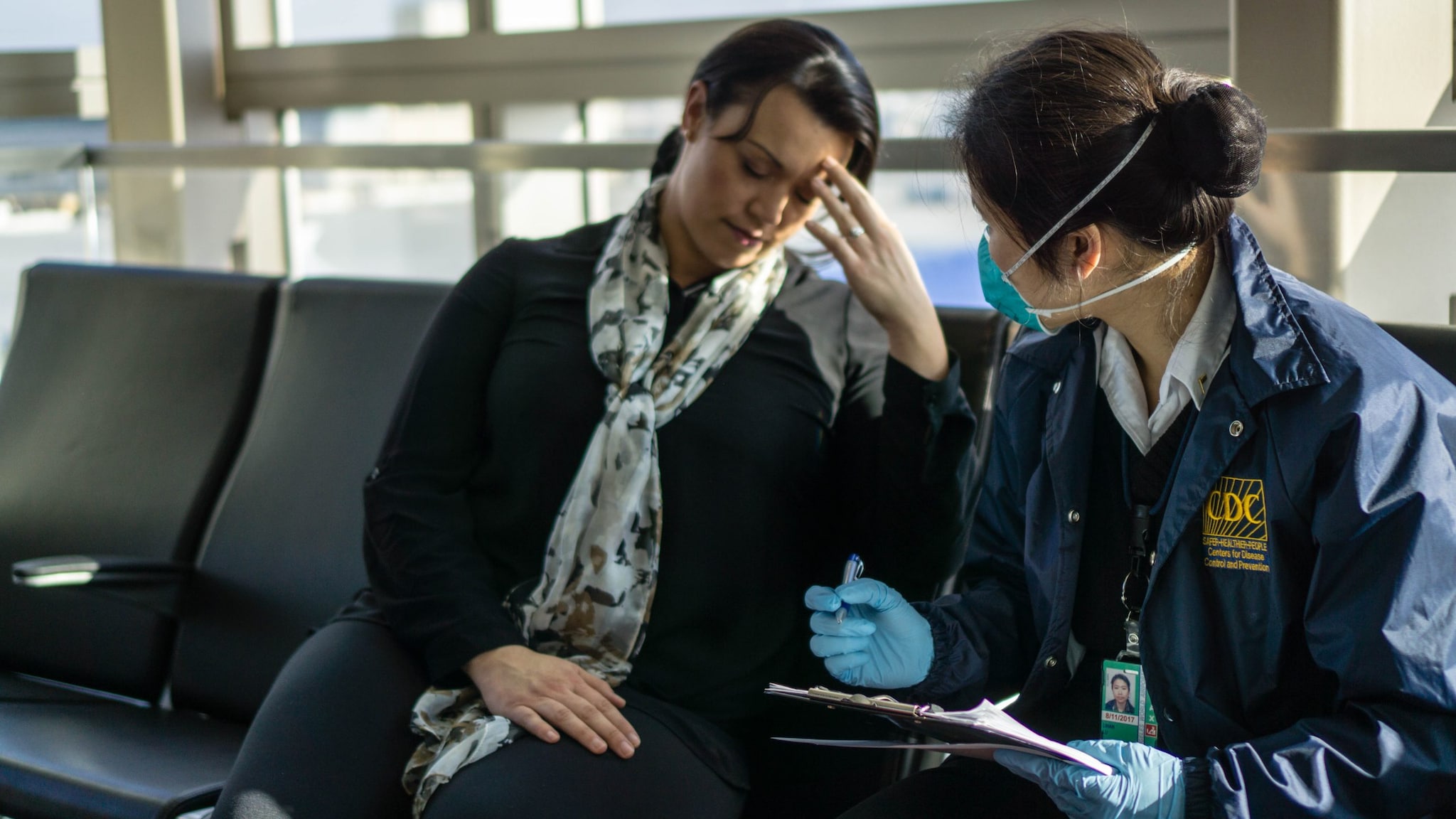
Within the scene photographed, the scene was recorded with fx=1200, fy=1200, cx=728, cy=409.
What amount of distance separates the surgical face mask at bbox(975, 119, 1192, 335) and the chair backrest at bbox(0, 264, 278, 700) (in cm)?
152

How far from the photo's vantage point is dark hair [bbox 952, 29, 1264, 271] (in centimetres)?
110

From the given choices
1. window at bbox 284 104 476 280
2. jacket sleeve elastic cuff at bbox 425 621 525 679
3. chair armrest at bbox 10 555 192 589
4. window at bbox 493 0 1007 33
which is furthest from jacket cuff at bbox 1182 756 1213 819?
window at bbox 284 104 476 280

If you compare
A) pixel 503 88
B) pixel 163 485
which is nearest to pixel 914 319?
pixel 163 485

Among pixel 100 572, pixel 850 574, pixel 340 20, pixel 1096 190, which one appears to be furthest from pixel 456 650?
pixel 340 20

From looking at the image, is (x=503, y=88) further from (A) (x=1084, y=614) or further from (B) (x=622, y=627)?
(A) (x=1084, y=614)

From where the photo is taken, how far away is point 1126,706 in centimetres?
126

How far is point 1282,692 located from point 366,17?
3.57 m

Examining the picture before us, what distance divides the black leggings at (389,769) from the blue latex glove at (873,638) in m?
0.23

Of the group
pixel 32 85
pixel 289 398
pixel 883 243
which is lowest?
pixel 289 398

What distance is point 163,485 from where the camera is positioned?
7.27ft

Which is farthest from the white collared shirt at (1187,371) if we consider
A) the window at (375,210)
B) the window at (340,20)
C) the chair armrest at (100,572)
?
the window at (340,20)

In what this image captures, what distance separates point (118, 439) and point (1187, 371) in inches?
77.4

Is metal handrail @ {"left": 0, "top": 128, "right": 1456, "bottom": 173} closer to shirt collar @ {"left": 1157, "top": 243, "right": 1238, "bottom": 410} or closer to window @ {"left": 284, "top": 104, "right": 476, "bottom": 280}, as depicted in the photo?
shirt collar @ {"left": 1157, "top": 243, "right": 1238, "bottom": 410}

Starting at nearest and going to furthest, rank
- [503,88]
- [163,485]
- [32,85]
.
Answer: [163,485]
[503,88]
[32,85]
